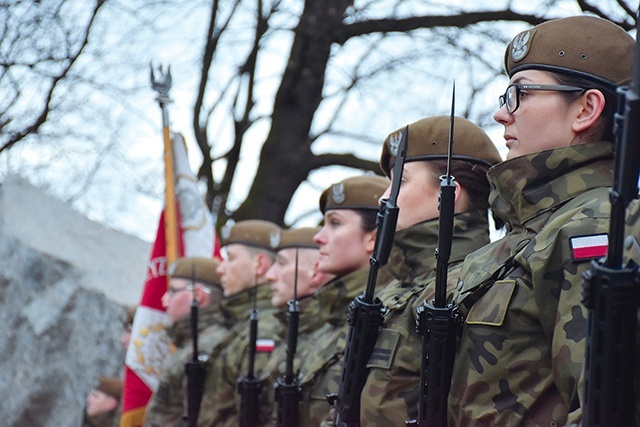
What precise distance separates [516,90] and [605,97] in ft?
0.82

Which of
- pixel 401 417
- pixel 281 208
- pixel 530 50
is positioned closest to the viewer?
pixel 530 50

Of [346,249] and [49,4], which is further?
[49,4]

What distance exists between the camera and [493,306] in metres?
2.70

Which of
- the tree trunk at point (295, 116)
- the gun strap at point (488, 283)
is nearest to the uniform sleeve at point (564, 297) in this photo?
the gun strap at point (488, 283)

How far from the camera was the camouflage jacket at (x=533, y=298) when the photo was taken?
2.47 meters

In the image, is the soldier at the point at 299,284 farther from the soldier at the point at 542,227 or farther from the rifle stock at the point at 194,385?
the soldier at the point at 542,227

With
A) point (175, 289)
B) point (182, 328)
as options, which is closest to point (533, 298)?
point (182, 328)

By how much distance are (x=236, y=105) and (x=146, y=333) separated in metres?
6.47

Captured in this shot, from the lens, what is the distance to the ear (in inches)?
109

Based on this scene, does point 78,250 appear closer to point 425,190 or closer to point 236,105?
point 236,105

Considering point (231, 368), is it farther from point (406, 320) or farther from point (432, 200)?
point (406, 320)

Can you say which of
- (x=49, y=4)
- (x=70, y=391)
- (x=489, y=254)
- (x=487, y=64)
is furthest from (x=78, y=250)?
(x=489, y=254)

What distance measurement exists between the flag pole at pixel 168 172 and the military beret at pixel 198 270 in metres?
0.59

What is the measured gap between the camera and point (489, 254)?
293 centimetres
